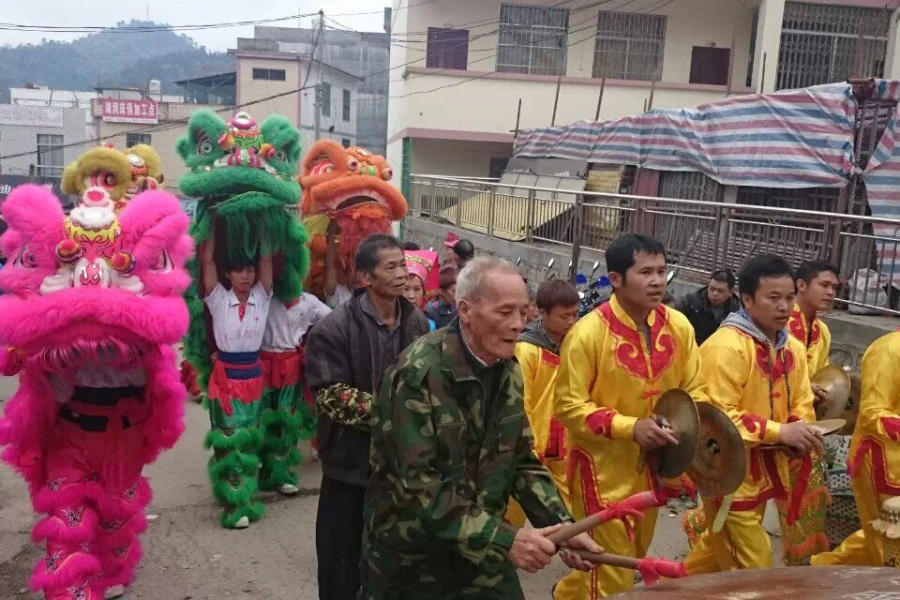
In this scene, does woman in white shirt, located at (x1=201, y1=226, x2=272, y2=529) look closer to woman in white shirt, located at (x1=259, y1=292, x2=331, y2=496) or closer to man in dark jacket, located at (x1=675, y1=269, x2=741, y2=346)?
woman in white shirt, located at (x1=259, y1=292, x2=331, y2=496)

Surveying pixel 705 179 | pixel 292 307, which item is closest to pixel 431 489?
pixel 292 307

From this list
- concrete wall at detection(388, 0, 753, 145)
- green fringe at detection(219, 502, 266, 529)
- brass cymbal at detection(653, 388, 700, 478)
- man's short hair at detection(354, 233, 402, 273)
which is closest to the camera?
brass cymbal at detection(653, 388, 700, 478)

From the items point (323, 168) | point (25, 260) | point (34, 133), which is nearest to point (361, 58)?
point (34, 133)

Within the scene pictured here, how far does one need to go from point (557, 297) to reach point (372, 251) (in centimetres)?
120

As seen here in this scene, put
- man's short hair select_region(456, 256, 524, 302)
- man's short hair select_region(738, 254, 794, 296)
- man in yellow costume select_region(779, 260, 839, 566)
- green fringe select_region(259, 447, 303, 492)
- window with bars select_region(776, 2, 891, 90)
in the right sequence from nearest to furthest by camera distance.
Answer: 1. man's short hair select_region(456, 256, 524, 302)
2. man's short hair select_region(738, 254, 794, 296)
3. man in yellow costume select_region(779, 260, 839, 566)
4. green fringe select_region(259, 447, 303, 492)
5. window with bars select_region(776, 2, 891, 90)

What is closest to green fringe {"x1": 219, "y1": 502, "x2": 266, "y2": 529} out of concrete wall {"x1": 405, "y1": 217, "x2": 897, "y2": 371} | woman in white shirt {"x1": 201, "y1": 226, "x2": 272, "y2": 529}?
woman in white shirt {"x1": 201, "y1": 226, "x2": 272, "y2": 529}

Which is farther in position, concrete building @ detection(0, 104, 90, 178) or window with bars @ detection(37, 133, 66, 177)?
window with bars @ detection(37, 133, 66, 177)

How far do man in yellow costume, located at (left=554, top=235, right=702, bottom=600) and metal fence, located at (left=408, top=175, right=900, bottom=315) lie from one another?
12.0 feet

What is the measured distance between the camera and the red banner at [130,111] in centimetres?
4003

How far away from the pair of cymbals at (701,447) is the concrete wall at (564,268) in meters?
3.67

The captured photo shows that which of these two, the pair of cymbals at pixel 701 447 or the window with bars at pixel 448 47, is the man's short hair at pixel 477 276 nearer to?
the pair of cymbals at pixel 701 447

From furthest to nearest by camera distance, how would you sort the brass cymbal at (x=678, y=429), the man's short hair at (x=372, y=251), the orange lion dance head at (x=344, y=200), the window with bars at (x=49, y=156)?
the window with bars at (x=49, y=156), the orange lion dance head at (x=344, y=200), the man's short hair at (x=372, y=251), the brass cymbal at (x=678, y=429)

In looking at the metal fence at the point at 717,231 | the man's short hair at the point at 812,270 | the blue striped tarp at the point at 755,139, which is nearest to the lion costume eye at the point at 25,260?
the man's short hair at the point at 812,270

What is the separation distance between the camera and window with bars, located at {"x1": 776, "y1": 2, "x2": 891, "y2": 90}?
20.0 meters
